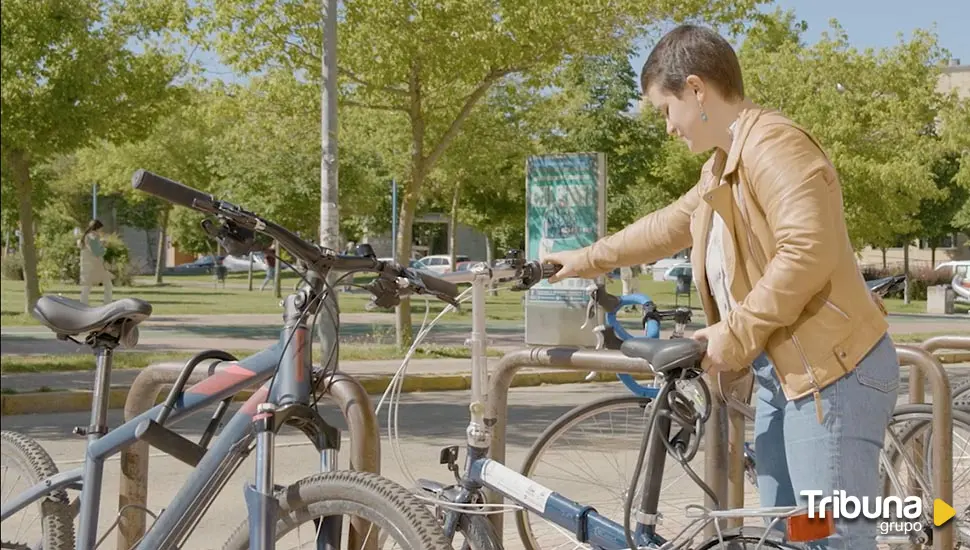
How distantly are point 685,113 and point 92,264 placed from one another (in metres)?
21.1

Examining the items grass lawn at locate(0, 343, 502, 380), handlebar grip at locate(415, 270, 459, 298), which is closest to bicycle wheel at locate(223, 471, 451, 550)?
handlebar grip at locate(415, 270, 459, 298)

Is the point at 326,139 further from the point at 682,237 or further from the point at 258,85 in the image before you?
the point at 682,237

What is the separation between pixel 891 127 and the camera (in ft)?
96.6

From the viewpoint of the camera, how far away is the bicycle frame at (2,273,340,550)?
2.71 metres

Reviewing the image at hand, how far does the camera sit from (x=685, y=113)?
294 centimetres

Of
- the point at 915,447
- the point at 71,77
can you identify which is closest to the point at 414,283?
the point at 915,447

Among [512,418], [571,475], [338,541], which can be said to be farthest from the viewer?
[512,418]

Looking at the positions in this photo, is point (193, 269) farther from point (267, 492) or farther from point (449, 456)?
point (267, 492)

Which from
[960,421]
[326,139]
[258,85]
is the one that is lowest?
[960,421]

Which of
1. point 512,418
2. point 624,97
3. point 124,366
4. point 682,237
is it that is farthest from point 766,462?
point 624,97

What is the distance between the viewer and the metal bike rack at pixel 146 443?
306 cm

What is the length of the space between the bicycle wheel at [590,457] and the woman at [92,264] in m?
19.4

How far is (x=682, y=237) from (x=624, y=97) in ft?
113

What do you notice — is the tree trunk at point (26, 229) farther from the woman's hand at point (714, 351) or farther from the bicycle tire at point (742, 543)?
the bicycle tire at point (742, 543)
